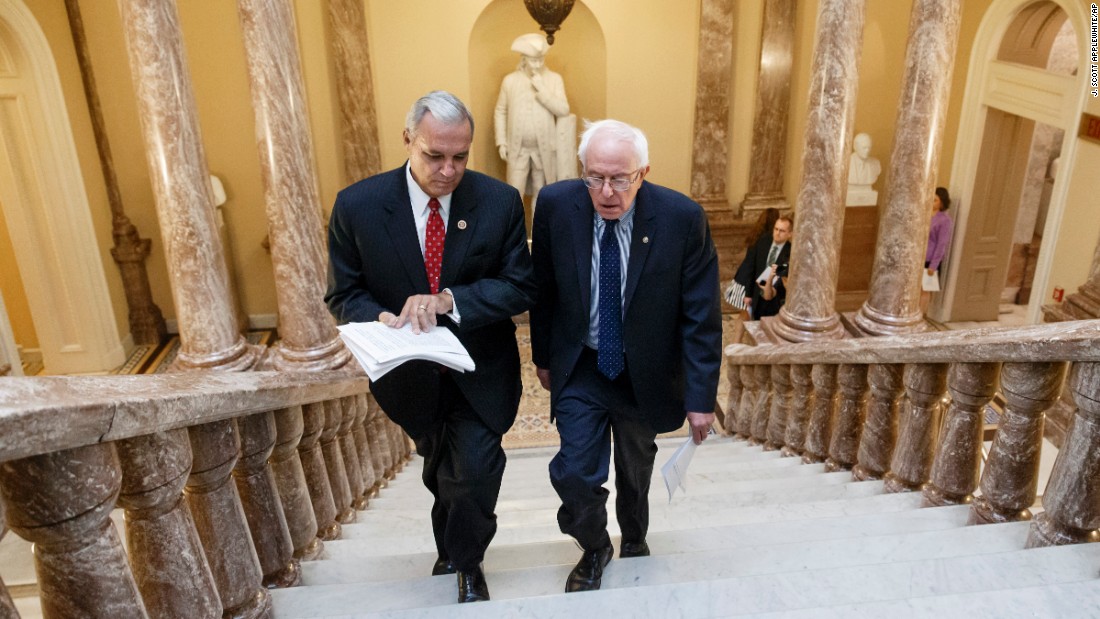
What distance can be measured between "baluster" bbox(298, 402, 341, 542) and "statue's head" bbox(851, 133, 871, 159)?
291 inches

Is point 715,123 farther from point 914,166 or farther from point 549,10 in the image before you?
point 914,166

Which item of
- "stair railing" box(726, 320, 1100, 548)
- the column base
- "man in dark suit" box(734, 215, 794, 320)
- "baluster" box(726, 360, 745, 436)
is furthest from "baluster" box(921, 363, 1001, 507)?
"man in dark suit" box(734, 215, 794, 320)

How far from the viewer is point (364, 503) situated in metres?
4.08

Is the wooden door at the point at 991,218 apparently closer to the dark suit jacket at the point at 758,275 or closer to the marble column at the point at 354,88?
the dark suit jacket at the point at 758,275

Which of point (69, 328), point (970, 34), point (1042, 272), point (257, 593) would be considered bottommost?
point (69, 328)

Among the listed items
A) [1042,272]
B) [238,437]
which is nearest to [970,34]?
[1042,272]

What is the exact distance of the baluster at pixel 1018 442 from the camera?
254cm

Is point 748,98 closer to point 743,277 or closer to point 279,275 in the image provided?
point 743,277

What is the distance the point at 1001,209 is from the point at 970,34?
1.81m

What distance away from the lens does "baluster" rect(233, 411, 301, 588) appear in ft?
8.07

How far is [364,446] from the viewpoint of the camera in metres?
4.31

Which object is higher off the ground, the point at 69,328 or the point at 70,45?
the point at 70,45

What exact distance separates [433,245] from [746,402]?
376 centimetres

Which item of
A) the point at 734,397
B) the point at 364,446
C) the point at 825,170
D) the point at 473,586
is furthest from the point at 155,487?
the point at 734,397
